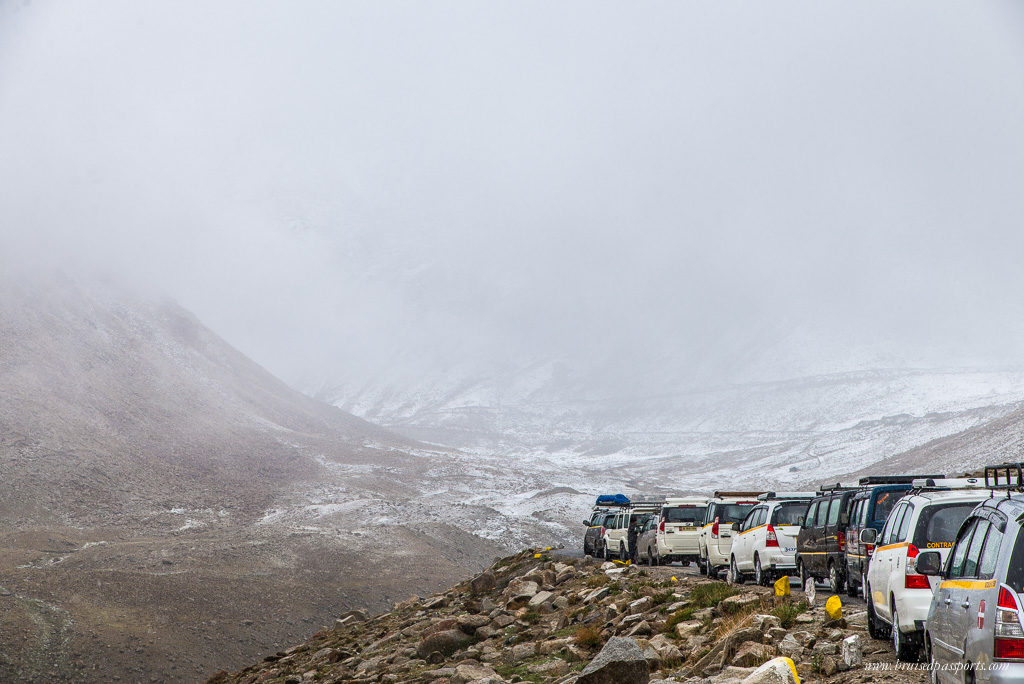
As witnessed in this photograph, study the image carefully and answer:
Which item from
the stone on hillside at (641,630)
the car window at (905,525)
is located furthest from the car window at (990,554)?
the stone on hillside at (641,630)

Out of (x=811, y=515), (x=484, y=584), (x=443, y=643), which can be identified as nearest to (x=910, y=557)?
(x=811, y=515)

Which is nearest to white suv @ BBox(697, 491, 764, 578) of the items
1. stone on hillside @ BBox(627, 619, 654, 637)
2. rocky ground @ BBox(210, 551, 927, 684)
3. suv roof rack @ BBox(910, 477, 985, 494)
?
rocky ground @ BBox(210, 551, 927, 684)

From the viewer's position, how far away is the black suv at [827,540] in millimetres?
17672

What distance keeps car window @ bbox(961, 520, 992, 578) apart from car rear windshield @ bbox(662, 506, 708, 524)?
70.7ft

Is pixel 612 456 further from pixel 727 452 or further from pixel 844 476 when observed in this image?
pixel 844 476

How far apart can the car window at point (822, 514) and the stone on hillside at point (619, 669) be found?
796 centimetres

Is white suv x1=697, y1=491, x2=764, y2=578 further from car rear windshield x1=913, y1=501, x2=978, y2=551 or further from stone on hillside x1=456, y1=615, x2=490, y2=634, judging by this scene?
car rear windshield x1=913, y1=501, x2=978, y2=551

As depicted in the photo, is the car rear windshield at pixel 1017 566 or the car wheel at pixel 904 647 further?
the car wheel at pixel 904 647

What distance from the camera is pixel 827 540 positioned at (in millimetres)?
18062

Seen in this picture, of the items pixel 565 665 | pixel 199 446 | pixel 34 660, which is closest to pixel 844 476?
pixel 199 446

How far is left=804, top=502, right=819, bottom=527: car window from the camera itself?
19.4 m

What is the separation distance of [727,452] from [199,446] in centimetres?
9691

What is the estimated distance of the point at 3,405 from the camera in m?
88.0

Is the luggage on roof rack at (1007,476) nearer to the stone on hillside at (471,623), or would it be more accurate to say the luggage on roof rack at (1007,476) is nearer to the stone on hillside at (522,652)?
the stone on hillside at (522,652)
